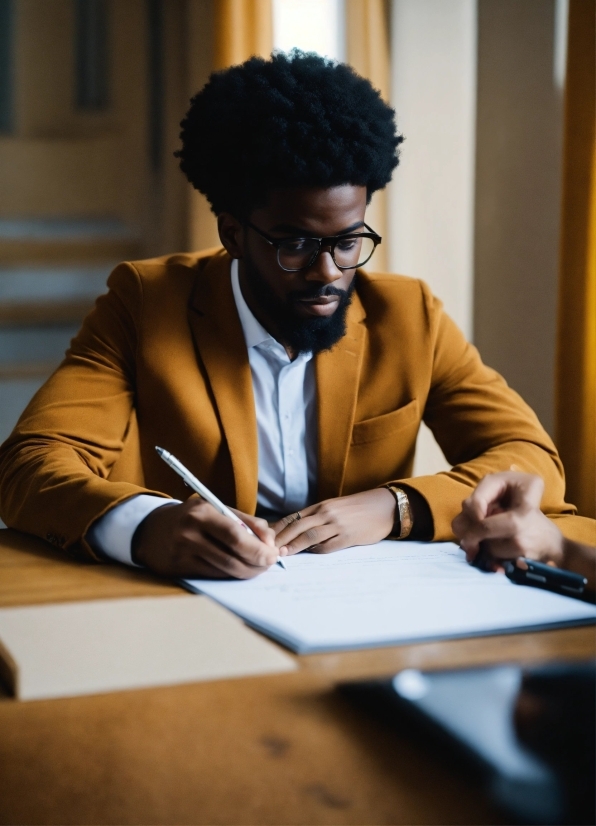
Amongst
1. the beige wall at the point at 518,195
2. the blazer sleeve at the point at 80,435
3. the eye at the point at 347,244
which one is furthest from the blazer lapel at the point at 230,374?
the beige wall at the point at 518,195

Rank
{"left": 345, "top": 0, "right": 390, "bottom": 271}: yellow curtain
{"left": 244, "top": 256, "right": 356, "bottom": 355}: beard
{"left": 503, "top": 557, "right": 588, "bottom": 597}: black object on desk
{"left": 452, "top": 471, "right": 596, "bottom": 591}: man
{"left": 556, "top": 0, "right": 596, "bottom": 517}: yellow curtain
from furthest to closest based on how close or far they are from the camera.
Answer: {"left": 345, "top": 0, "right": 390, "bottom": 271}: yellow curtain
{"left": 556, "top": 0, "right": 596, "bottom": 517}: yellow curtain
{"left": 244, "top": 256, "right": 356, "bottom": 355}: beard
{"left": 452, "top": 471, "right": 596, "bottom": 591}: man
{"left": 503, "top": 557, "right": 588, "bottom": 597}: black object on desk

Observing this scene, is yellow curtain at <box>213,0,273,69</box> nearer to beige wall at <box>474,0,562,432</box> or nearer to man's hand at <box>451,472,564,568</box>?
beige wall at <box>474,0,562,432</box>

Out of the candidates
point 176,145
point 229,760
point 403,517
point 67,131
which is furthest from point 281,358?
point 67,131

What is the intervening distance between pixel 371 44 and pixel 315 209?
5.01 feet

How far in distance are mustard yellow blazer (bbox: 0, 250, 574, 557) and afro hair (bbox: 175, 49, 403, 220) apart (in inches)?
8.8

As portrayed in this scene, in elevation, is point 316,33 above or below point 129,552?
above

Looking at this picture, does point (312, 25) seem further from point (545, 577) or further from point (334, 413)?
point (545, 577)

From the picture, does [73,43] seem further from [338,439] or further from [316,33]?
[338,439]

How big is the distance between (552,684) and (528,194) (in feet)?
7.03

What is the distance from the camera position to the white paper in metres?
0.84

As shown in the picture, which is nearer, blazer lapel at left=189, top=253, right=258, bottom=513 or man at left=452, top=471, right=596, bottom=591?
man at left=452, top=471, right=596, bottom=591

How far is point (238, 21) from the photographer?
263cm

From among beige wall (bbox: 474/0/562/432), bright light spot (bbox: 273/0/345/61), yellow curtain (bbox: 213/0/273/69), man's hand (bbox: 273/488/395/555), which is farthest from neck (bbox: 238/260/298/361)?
bright light spot (bbox: 273/0/345/61)

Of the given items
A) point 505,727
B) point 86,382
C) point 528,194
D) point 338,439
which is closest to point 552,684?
point 505,727
